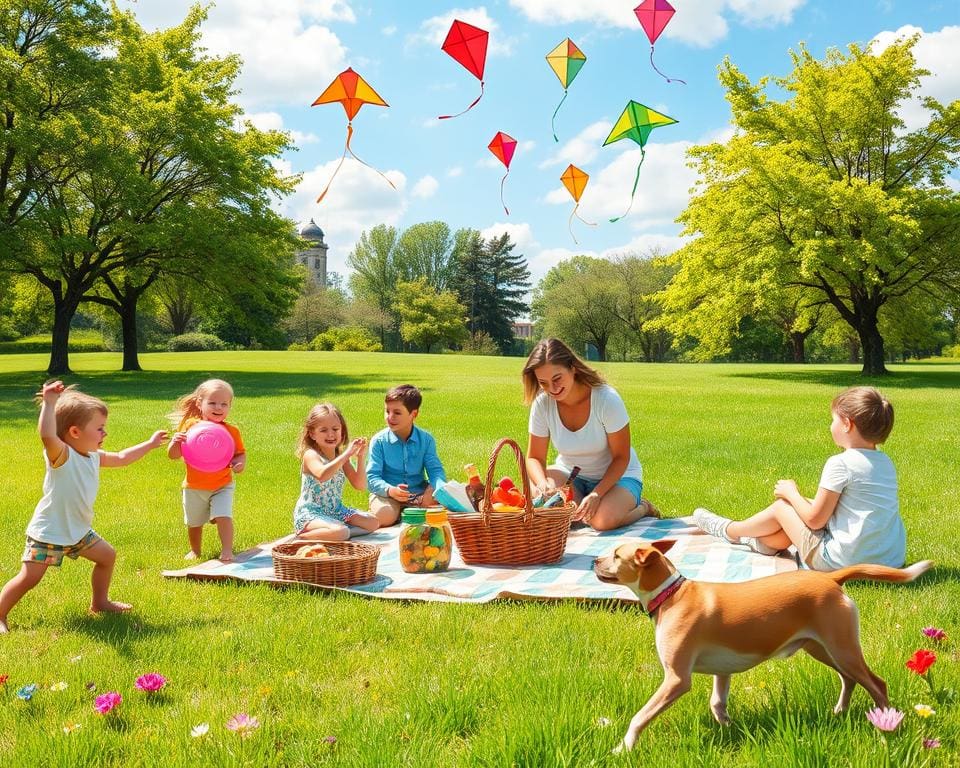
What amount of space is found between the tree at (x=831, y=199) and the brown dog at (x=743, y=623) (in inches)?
905

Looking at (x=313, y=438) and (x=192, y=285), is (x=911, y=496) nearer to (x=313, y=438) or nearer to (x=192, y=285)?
(x=313, y=438)

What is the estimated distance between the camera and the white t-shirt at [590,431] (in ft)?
19.4

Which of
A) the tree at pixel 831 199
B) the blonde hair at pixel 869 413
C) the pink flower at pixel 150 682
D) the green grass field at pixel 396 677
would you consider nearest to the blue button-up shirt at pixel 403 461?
the green grass field at pixel 396 677

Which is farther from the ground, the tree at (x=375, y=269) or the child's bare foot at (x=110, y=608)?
the tree at (x=375, y=269)

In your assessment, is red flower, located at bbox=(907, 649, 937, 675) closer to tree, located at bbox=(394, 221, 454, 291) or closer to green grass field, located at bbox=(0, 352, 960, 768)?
green grass field, located at bbox=(0, 352, 960, 768)

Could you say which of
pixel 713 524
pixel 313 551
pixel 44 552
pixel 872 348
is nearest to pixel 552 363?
pixel 713 524

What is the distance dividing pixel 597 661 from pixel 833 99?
27.4 metres

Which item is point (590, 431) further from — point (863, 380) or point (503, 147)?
point (863, 380)

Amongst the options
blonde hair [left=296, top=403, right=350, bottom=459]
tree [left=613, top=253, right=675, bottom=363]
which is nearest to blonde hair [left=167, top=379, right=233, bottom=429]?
blonde hair [left=296, top=403, right=350, bottom=459]

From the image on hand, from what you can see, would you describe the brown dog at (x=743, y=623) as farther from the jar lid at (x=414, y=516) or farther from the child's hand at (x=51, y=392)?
the child's hand at (x=51, y=392)

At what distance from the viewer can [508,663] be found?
3.30m

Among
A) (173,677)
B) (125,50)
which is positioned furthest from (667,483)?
(125,50)

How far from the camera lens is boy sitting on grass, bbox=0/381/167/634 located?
3.94m

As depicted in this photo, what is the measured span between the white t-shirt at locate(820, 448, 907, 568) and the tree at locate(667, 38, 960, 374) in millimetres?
20935
